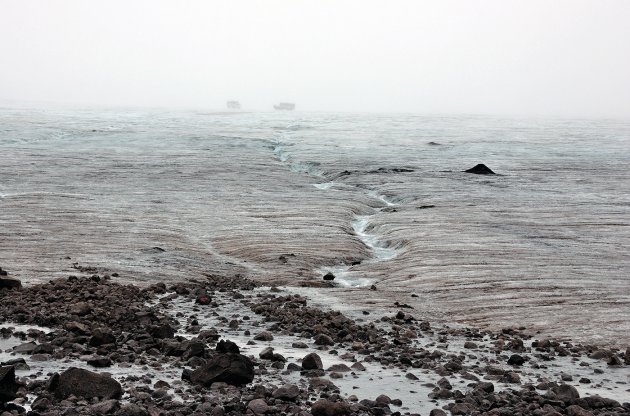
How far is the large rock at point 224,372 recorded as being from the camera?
9133 millimetres

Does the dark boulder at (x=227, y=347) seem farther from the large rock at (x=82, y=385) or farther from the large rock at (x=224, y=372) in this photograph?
the large rock at (x=82, y=385)

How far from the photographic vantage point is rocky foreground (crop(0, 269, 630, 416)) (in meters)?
8.47

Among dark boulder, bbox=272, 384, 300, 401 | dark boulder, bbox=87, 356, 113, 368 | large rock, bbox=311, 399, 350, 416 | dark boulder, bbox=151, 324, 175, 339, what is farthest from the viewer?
dark boulder, bbox=151, 324, 175, 339

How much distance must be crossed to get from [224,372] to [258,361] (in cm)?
126

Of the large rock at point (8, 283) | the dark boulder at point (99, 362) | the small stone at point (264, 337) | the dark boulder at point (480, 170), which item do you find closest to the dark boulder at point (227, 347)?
the dark boulder at point (99, 362)

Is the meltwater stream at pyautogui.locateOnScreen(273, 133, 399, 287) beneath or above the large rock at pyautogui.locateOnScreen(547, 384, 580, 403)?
beneath

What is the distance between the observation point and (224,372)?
9.14m

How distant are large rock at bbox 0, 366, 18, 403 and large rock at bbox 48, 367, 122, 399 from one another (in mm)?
351

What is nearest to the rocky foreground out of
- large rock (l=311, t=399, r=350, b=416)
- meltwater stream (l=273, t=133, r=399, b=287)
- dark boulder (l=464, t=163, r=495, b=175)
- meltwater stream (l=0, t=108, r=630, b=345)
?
large rock (l=311, t=399, r=350, b=416)

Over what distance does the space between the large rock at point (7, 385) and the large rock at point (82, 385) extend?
35 cm

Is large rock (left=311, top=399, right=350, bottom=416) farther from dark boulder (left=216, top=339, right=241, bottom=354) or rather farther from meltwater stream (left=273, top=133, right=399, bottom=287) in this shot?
meltwater stream (left=273, top=133, right=399, bottom=287)

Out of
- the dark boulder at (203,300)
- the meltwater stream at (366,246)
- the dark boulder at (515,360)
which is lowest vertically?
the meltwater stream at (366,246)

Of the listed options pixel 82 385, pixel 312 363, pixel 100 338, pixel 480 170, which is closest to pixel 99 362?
pixel 100 338

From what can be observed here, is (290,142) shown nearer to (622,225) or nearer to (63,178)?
(63,178)
